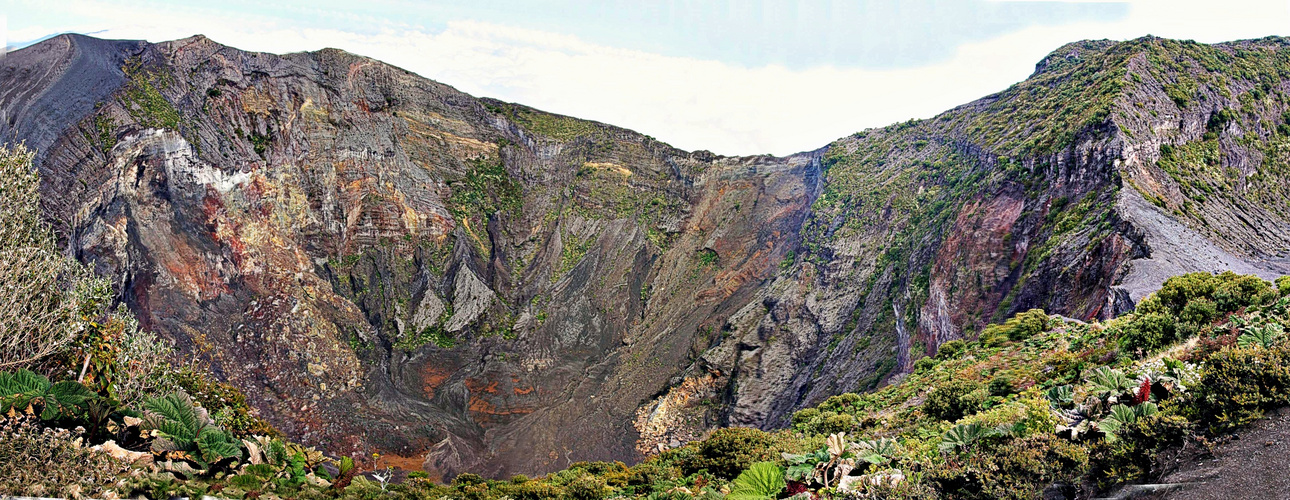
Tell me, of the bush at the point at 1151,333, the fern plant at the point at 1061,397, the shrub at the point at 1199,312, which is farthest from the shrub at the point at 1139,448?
the shrub at the point at 1199,312

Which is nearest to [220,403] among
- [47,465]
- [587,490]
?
[47,465]

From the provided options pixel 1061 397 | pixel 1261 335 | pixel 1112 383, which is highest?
pixel 1261 335

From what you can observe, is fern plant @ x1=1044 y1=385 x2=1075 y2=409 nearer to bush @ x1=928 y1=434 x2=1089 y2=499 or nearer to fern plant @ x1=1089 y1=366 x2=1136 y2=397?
fern plant @ x1=1089 y1=366 x2=1136 y2=397

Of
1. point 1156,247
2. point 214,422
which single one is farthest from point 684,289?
point 214,422

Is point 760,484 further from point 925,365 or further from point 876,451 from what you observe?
point 925,365

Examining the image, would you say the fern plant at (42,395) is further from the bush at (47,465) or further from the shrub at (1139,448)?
the shrub at (1139,448)
